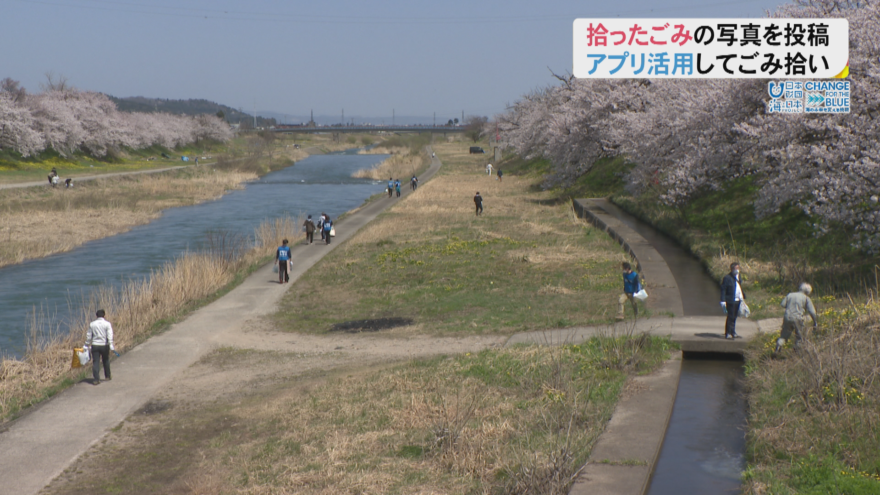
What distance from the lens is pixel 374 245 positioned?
1278 inches

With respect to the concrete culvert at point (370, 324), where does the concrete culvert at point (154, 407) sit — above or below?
below

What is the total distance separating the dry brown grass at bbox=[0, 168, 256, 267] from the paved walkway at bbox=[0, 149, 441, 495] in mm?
18113

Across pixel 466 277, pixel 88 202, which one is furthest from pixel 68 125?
pixel 466 277

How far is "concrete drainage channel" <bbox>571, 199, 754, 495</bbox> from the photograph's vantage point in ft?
31.5

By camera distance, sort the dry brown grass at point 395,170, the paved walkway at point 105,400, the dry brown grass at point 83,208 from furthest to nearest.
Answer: the dry brown grass at point 395,170
the dry brown grass at point 83,208
the paved walkway at point 105,400

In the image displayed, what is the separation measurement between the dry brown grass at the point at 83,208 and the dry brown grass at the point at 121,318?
12.1 metres

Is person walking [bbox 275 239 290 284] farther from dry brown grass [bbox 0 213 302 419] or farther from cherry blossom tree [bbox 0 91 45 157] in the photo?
cherry blossom tree [bbox 0 91 45 157]

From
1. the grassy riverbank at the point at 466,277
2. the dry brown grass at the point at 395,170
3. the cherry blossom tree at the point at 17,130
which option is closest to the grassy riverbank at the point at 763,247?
the grassy riverbank at the point at 466,277

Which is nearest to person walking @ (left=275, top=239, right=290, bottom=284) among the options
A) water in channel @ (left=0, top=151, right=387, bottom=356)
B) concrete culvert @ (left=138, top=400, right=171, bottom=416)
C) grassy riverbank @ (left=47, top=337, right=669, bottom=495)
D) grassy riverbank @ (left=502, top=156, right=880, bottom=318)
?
water in channel @ (left=0, top=151, right=387, bottom=356)

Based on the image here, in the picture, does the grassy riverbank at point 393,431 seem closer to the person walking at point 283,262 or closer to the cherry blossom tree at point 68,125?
the person walking at point 283,262

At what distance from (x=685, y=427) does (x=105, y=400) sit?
9.43m

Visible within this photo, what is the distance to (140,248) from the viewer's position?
124ft

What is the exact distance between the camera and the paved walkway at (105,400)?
34.9 ft

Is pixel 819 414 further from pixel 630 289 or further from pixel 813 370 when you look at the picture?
pixel 630 289
